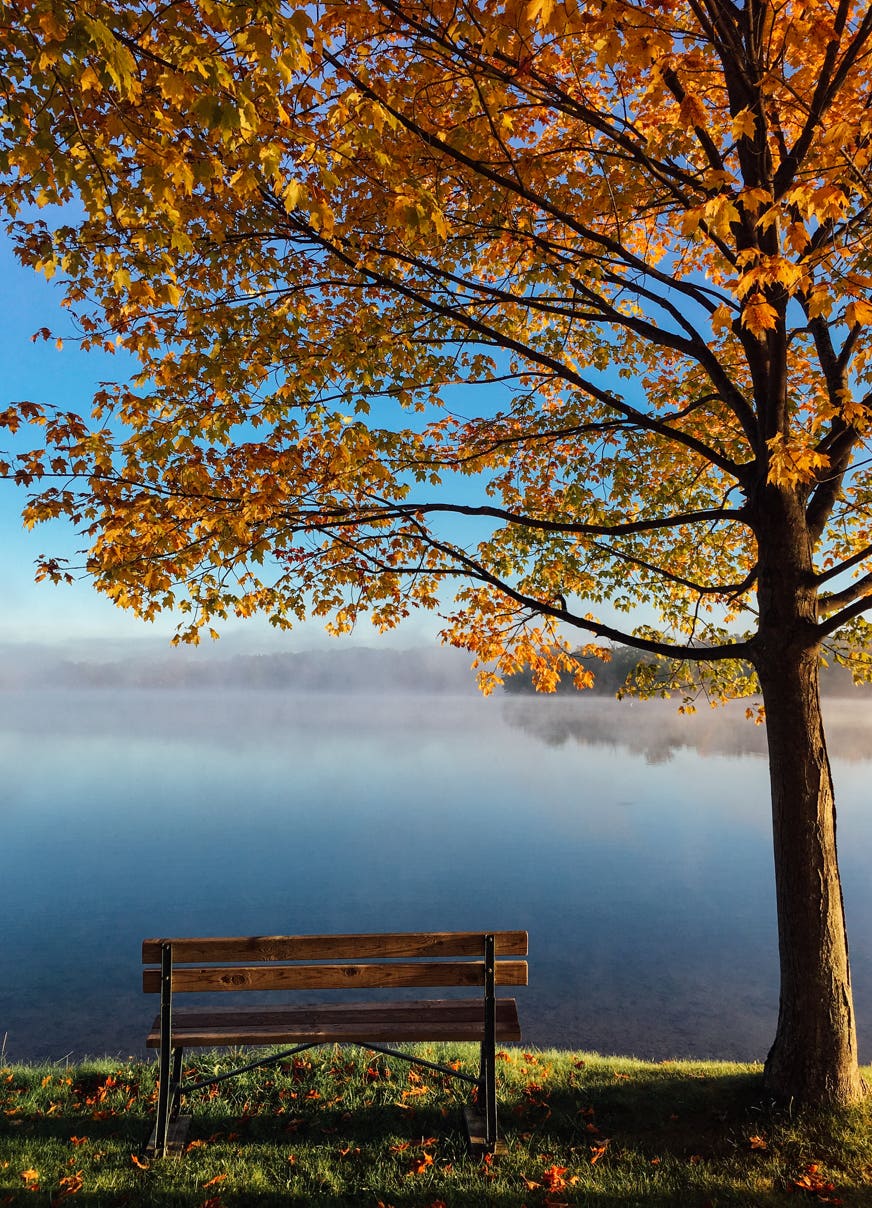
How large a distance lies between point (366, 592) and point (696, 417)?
490cm

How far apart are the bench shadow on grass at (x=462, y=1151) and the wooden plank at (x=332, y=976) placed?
106 cm

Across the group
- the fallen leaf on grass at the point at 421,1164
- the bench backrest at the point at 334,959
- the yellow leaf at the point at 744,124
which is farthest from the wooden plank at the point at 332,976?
the yellow leaf at the point at 744,124

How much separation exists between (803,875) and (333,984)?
3.81 meters

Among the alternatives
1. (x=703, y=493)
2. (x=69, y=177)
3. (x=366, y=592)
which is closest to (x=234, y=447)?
(x=366, y=592)

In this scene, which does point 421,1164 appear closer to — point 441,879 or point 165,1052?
point 165,1052

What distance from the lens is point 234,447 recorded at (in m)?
7.20

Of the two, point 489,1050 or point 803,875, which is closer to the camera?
point 489,1050

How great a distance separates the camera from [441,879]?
78.1 ft

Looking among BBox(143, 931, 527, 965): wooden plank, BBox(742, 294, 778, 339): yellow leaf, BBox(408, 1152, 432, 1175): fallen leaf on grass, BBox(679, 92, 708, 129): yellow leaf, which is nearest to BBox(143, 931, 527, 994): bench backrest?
BBox(143, 931, 527, 965): wooden plank

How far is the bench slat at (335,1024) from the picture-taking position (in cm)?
515

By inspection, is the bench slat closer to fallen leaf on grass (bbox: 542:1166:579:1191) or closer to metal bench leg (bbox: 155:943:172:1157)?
metal bench leg (bbox: 155:943:172:1157)

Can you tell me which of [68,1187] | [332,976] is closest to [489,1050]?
[332,976]

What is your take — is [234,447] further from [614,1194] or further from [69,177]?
[614,1194]

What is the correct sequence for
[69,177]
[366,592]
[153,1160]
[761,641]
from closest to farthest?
[69,177] < [153,1160] < [761,641] < [366,592]
